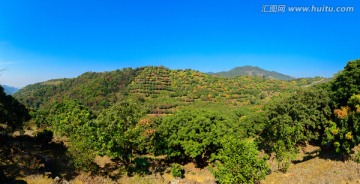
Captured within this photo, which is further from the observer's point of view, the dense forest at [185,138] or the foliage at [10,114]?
the foliage at [10,114]

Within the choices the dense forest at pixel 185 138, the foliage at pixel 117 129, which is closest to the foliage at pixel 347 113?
the dense forest at pixel 185 138

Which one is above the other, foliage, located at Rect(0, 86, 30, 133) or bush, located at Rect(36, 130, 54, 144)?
foliage, located at Rect(0, 86, 30, 133)

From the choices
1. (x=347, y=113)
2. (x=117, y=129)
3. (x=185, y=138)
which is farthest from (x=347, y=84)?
(x=117, y=129)

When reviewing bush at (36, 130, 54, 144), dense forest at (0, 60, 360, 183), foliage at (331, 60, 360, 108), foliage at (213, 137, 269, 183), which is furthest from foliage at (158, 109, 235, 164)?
bush at (36, 130, 54, 144)

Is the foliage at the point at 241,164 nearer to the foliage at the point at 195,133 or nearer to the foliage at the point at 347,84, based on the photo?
the foliage at the point at 195,133

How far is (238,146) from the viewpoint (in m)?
22.9

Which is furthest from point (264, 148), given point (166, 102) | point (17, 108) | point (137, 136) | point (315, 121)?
point (166, 102)

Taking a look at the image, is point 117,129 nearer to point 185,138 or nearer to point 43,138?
point 185,138

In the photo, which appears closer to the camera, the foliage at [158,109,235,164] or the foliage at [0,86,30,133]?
the foliage at [0,86,30,133]

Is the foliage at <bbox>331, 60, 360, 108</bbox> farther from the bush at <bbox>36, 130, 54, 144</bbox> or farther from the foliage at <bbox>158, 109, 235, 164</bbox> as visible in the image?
the bush at <bbox>36, 130, 54, 144</bbox>

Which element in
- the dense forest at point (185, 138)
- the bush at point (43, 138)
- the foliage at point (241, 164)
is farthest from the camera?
the bush at point (43, 138)

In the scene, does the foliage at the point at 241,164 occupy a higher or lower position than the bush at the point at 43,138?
higher

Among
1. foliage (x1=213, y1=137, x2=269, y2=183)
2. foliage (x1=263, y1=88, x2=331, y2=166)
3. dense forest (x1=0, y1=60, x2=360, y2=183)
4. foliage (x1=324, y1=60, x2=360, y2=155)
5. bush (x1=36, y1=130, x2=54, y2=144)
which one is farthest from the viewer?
bush (x1=36, y1=130, x2=54, y2=144)

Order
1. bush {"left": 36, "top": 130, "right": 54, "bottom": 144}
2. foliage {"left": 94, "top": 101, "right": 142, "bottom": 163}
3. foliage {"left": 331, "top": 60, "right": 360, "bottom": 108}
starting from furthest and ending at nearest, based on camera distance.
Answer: bush {"left": 36, "top": 130, "right": 54, "bottom": 144} < foliage {"left": 331, "top": 60, "right": 360, "bottom": 108} < foliage {"left": 94, "top": 101, "right": 142, "bottom": 163}
